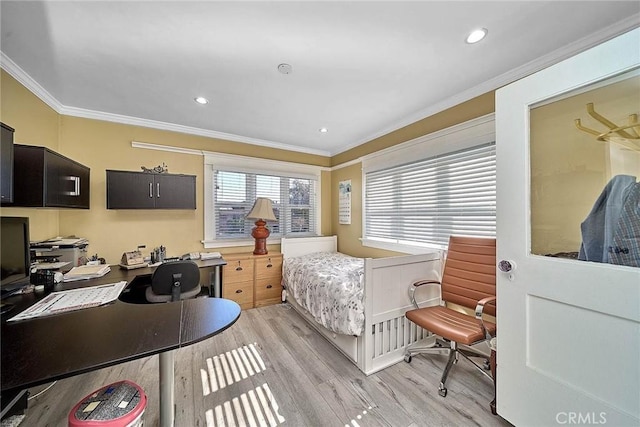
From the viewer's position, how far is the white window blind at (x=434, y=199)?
2.16m

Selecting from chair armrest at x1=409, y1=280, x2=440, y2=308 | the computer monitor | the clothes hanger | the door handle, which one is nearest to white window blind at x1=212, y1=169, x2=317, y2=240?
the computer monitor

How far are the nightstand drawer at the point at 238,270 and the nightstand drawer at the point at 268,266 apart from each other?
0.37 ft

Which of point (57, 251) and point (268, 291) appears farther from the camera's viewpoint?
point (268, 291)

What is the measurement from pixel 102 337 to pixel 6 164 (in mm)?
1162

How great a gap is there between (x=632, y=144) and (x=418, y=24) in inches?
51.0

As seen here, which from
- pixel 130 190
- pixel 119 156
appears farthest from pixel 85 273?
pixel 119 156

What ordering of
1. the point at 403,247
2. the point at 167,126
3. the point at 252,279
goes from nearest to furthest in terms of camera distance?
1. the point at 403,247
2. the point at 167,126
3. the point at 252,279

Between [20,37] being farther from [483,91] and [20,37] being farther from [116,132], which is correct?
[483,91]

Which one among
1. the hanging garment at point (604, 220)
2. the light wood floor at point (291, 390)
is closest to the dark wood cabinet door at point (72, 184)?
the light wood floor at point (291, 390)

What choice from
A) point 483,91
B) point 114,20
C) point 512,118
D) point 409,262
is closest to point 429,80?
point 483,91

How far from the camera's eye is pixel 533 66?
1837 mm

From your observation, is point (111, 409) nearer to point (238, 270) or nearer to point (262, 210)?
point (238, 270)

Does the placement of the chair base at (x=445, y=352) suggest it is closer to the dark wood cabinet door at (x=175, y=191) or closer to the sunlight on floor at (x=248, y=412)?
the sunlight on floor at (x=248, y=412)

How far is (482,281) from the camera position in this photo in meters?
1.95
